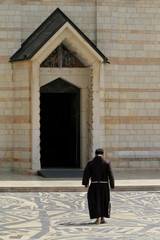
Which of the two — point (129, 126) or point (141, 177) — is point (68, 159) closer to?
point (129, 126)

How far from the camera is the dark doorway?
19.9 metres

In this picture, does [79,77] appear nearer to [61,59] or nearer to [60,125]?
[61,59]

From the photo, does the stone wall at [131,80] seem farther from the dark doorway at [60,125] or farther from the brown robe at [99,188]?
the brown robe at [99,188]

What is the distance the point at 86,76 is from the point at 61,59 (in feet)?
3.49

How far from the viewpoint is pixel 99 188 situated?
10.5 meters

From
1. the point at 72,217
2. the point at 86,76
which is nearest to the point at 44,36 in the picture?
the point at 86,76

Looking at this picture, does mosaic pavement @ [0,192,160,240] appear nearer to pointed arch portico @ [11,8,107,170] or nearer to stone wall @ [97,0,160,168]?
pointed arch portico @ [11,8,107,170]

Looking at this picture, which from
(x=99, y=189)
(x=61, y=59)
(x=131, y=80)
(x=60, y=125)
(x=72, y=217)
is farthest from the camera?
(x=60, y=125)

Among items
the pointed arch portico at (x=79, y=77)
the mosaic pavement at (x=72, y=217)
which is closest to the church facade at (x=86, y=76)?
the pointed arch portico at (x=79, y=77)

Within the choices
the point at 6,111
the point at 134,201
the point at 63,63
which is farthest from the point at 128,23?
the point at 134,201

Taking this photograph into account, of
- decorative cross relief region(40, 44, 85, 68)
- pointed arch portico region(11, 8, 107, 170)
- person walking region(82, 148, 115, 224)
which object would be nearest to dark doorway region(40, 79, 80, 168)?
pointed arch portico region(11, 8, 107, 170)

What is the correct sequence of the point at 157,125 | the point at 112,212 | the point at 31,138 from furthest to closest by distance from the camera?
the point at 157,125 < the point at 31,138 < the point at 112,212

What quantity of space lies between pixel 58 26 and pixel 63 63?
1.42 meters

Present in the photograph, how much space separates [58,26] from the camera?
1859 centimetres
